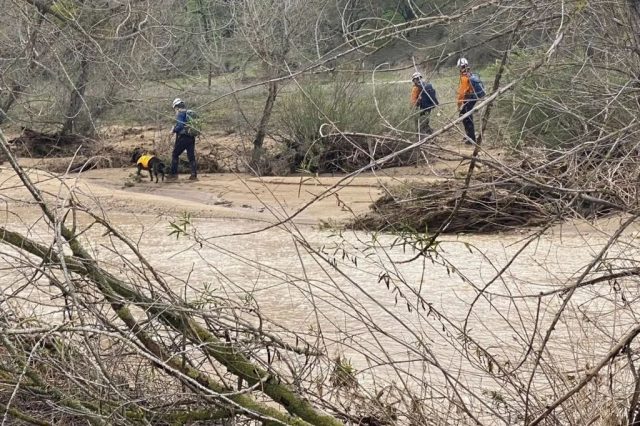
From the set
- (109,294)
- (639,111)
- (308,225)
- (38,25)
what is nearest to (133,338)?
(109,294)

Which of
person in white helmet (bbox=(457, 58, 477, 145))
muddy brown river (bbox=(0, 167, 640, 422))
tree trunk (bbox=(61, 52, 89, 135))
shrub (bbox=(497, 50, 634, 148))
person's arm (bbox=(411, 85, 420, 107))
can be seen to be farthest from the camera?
tree trunk (bbox=(61, 52, 89, 135))

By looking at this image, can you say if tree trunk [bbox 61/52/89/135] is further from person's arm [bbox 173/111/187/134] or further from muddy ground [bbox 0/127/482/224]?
person's arm [bbox 173/111/187/134]

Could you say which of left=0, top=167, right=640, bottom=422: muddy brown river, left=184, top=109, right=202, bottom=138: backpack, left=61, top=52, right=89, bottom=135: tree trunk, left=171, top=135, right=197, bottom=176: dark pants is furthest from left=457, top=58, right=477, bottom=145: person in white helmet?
left=171, top=135, right=197, bottom=176: dark pants

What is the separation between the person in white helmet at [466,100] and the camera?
170 inches

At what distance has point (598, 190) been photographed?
412 centimetres

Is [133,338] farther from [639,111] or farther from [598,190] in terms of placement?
[639,111]

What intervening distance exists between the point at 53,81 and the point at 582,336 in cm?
1216

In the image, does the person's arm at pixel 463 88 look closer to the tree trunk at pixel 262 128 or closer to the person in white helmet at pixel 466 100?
the person in white helmet at pixel 466 100

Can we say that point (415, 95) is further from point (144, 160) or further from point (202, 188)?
point (144, 160)

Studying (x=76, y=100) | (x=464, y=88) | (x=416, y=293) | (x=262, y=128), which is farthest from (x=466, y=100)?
(x=262, y=128)

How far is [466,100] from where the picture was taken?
14.9 ft

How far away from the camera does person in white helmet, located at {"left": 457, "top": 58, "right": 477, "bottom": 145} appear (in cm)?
431

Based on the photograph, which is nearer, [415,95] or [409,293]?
[409,293]

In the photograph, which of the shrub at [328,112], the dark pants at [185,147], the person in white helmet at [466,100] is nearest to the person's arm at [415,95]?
the person in white helmet at [466,100]
